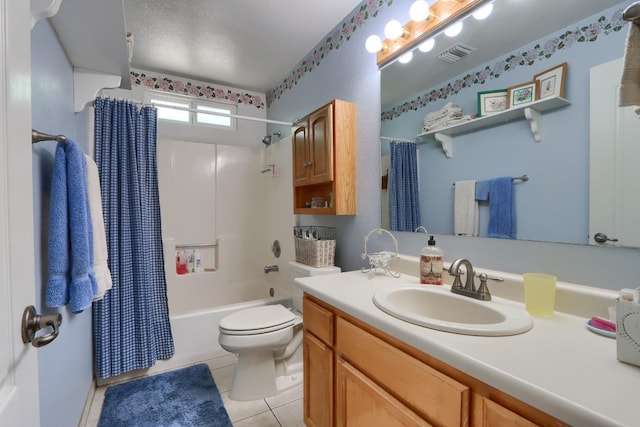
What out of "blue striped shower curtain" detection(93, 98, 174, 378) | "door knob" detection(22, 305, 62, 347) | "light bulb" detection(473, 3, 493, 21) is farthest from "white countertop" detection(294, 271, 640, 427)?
"blue striped shower curtain" detection(93, 98, 174, 378)

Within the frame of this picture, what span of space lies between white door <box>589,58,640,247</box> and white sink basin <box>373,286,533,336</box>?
37 cm

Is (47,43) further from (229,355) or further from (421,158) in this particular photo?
(229,355)

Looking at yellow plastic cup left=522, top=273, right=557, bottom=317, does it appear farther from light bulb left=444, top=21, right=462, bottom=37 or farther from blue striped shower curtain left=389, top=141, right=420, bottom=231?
light bulb left=444, top=21, right=462, bottom=37

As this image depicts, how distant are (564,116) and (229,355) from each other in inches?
95.0

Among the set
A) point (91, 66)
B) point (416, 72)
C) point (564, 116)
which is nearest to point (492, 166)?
point (564, 116)

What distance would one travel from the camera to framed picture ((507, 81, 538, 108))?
1073mm

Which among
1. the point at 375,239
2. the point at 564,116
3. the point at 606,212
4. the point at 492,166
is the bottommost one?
the point at 375,239

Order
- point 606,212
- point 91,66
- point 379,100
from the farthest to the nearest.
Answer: point 379,100, point 91,66, point 606,212

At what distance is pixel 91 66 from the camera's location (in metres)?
1.46

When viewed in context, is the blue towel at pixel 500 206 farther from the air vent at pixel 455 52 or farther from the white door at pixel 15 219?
the white door at pixel 15 219

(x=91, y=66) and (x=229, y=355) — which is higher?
(x=91, y=66)

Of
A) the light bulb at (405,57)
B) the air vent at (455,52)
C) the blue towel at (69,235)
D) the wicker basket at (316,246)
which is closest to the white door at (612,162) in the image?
the air vent at (455,52)

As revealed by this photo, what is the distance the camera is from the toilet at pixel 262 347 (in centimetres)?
169

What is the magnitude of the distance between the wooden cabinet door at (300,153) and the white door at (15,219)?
1559 mm
